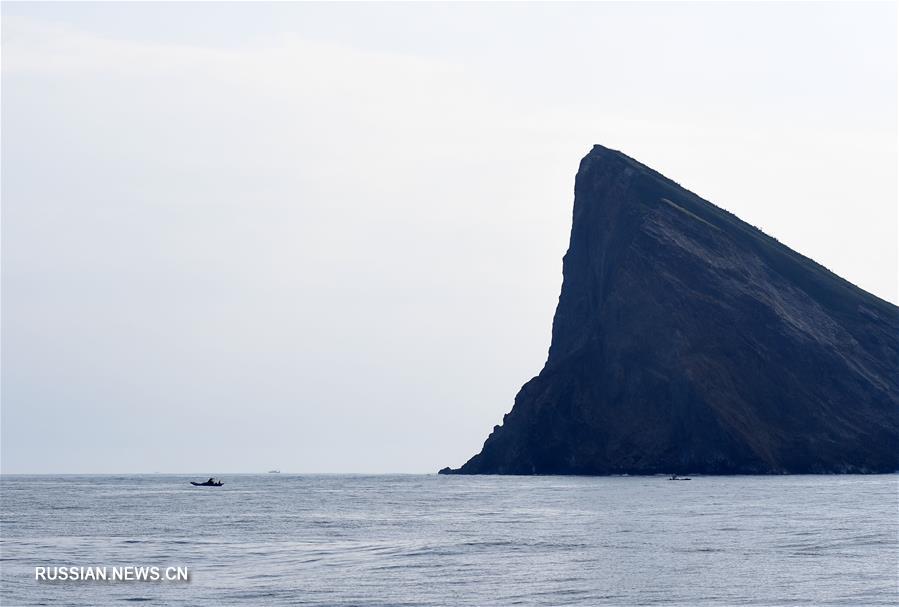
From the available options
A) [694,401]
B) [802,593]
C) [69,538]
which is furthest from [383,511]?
[694,401]

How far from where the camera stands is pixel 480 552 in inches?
2758

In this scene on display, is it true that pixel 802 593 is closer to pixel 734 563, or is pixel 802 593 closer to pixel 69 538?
pixel 734 563

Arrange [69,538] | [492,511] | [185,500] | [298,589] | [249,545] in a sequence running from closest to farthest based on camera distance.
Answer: [298,589]
[249,545]
[69,538]
[492,511]
[185,500]

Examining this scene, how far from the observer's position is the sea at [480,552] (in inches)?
2093

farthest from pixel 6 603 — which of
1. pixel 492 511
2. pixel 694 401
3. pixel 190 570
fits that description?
pixel 694 401

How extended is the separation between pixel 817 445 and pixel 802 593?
503 feet

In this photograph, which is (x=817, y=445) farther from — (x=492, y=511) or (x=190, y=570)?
(x=190, y=570)

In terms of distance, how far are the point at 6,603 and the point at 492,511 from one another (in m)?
60.6

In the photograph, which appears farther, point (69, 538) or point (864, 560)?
point (69, 538)

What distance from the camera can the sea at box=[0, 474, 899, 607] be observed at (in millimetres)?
53156

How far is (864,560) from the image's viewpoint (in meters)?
61.9

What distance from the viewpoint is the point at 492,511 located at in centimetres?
10725

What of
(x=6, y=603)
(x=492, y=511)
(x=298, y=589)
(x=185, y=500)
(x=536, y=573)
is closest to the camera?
(x=6, y=603)

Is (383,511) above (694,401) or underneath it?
underneath
